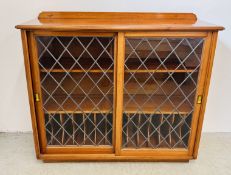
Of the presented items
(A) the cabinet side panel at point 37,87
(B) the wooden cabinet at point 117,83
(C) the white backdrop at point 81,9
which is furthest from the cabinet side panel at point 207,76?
(A) the cabinet side panel at point 37,87

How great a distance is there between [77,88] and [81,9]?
0.53 meters

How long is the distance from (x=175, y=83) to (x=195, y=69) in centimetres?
14

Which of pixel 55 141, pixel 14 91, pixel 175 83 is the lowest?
pixel 55 141

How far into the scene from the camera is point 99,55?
4.11 ft

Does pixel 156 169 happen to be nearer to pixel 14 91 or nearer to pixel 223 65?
pixel 223 65

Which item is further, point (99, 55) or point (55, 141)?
point (55, 141)

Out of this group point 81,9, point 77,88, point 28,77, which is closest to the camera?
point 28,77

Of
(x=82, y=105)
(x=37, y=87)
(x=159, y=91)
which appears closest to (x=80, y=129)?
(x=82, y=105)

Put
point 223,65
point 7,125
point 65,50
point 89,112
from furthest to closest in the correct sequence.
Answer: point 7,125 → point 223,65 → point 89,112 → point 65,50

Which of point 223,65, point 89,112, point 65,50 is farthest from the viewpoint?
point 223,65

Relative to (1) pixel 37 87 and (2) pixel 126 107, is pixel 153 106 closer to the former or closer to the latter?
(2) pixel 126 107

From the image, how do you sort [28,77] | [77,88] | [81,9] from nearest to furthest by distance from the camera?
1. [28,77]
2. [77,88]
3. [81,9]

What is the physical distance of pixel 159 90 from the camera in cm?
138

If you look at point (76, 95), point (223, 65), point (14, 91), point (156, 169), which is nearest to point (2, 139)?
point (14, 91)
